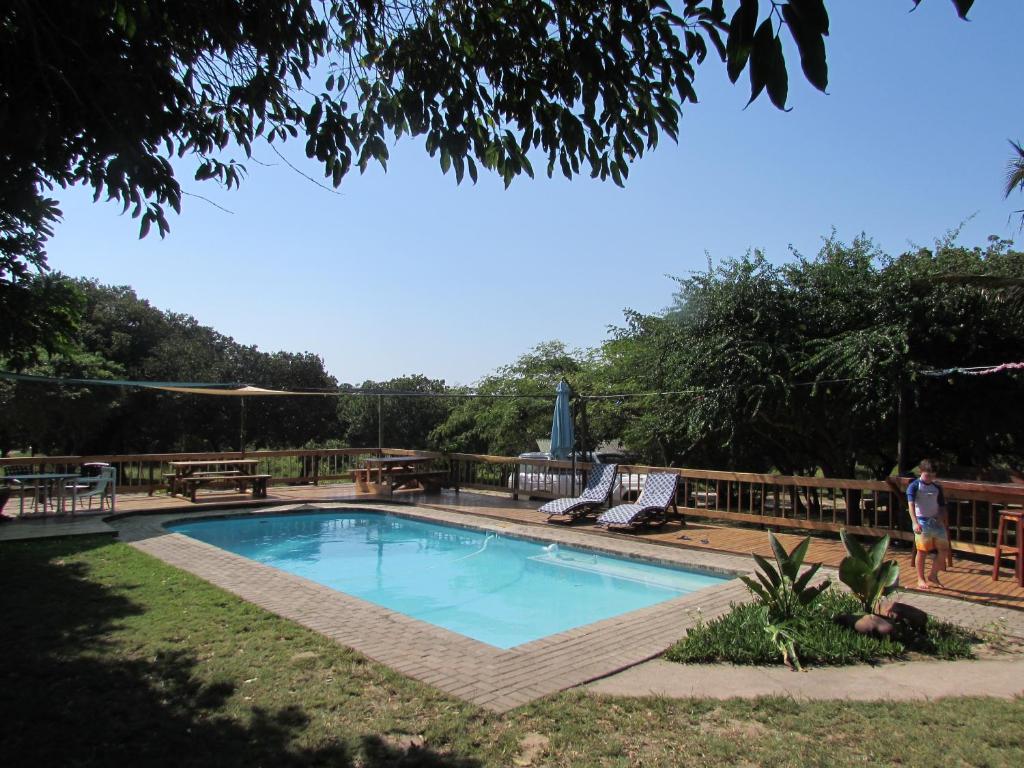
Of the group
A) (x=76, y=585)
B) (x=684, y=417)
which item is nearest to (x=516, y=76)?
Answer: (x=76, y=585)

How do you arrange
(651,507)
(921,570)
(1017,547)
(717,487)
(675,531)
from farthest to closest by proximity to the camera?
(717,487) < (651,507) < (675,531) < (921,570) < (1017,547)

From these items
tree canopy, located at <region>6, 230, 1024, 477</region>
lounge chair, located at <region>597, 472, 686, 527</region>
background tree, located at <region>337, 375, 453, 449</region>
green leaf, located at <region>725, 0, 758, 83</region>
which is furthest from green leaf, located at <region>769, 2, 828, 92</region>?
background tree, located at <region>337, 375, 453, 449</region>

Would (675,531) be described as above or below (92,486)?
below

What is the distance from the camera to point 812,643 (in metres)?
4.72

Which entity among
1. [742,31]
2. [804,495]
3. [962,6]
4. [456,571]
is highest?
[742,31]

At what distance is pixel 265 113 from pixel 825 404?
30.9 ft

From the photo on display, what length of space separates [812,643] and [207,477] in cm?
1161

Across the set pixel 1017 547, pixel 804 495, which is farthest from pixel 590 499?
pixel 1017 547

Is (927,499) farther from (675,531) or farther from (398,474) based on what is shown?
(398,474)

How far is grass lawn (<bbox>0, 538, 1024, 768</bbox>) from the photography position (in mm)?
3139

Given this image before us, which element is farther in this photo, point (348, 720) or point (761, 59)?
point (348, 720)

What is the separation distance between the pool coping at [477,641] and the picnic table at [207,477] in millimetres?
4516

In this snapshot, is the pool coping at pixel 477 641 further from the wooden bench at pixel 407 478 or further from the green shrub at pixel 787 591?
the wooden bench at pixel 407 478

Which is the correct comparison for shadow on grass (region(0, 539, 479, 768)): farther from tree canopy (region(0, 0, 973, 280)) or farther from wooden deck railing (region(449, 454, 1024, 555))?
wooden deck railing (region(449, 454, 1024, 555))
